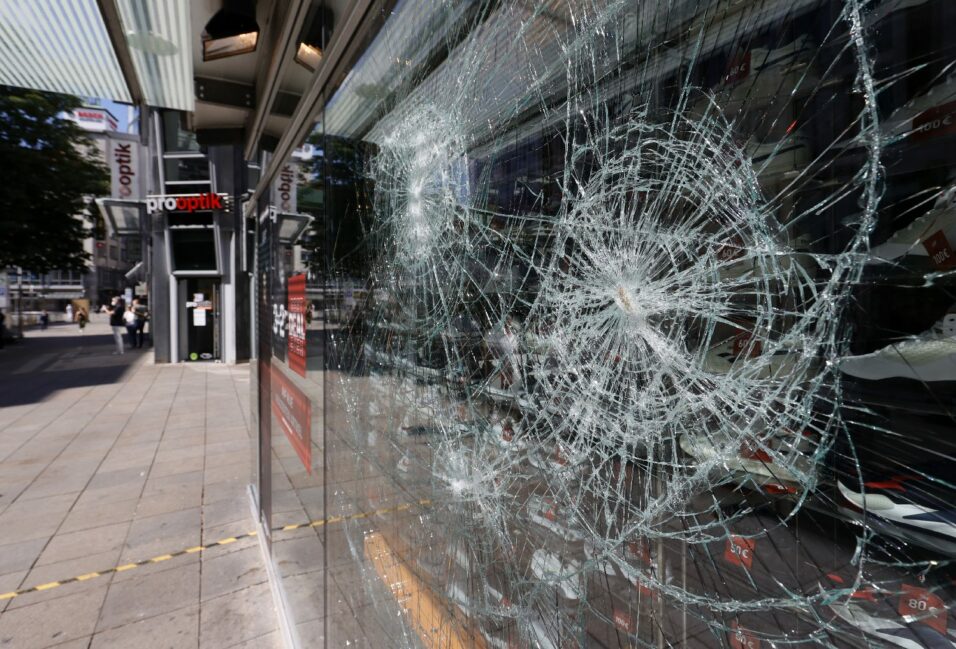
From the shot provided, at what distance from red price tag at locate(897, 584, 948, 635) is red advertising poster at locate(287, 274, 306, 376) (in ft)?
7.91

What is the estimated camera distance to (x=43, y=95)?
15812mm

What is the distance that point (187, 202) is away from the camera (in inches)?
539

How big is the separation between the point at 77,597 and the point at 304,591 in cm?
195

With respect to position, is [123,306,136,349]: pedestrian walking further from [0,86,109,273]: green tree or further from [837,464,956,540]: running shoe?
[837,464,956,540]: running shoe

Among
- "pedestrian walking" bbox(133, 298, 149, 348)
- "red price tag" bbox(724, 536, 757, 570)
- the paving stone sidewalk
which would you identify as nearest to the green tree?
"pedestrian walking" bbox(133, 298, 149, 348)

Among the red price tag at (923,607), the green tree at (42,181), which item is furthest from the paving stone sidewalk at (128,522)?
the green tree at (42,181)

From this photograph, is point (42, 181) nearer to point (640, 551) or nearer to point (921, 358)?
point (640, 551)

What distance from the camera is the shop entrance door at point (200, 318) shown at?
14547 millimetres

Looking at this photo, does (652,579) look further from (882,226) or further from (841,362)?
(882,226)

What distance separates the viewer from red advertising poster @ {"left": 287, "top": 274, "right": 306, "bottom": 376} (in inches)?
100

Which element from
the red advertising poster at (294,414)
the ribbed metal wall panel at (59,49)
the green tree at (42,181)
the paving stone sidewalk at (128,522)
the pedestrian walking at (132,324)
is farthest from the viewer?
the pedestrian walking at (132,324)

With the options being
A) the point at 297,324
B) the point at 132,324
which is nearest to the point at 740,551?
the point at 297,324

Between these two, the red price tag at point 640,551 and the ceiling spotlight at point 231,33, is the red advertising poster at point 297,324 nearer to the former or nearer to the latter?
the ceiling spotlight at point 231,33

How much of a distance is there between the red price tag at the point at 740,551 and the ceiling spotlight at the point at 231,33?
11.7 ft
